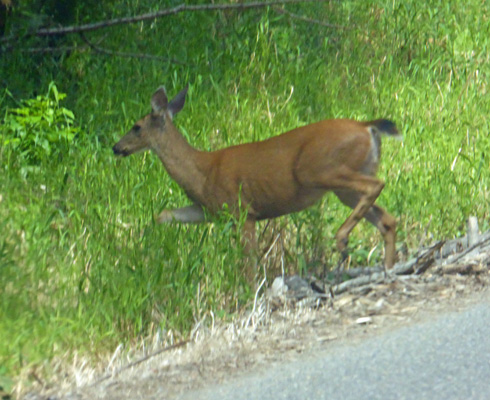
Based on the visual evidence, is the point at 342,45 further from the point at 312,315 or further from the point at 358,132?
the point at 312,315

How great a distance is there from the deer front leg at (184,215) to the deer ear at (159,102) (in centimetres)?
86

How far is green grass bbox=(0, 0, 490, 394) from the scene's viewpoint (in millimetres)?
4941

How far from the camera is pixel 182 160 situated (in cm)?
675

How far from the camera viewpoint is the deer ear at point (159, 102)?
698 centimetres

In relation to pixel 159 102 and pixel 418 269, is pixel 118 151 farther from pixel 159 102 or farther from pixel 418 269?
pixel 418 269

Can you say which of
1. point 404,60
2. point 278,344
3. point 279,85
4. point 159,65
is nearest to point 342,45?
point 404,60

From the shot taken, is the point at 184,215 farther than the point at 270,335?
Yes

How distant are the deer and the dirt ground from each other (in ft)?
1.81

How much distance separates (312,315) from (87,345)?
1250 mm

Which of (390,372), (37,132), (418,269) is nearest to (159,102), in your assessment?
(37,132)

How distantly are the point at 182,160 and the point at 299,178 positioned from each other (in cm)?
90

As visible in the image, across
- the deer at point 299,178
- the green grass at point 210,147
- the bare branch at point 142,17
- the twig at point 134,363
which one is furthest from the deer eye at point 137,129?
the twig at point 134,363

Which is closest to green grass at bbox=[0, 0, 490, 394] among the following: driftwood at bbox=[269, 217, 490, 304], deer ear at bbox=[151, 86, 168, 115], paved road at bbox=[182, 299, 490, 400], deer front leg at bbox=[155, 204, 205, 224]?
deer front leg at bbox=[155, 204, 205, 224]

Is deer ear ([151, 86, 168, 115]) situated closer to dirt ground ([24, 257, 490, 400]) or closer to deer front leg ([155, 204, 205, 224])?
deer front leg ([155, 204, 205, 224])
